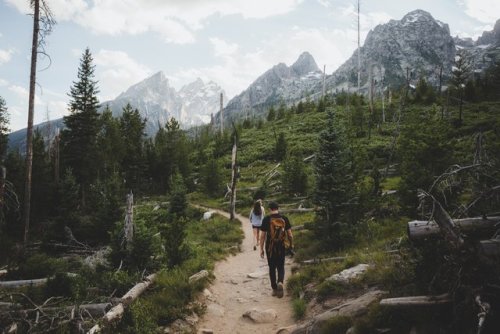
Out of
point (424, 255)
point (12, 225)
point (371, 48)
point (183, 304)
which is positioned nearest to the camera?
point (424, 255)

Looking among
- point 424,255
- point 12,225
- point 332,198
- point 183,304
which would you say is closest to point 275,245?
point 183,304

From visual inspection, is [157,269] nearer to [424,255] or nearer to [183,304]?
[183,304]

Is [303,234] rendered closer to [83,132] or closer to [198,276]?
[198,276]

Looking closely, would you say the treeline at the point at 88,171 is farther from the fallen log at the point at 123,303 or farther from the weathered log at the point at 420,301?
the weathered log at the point at 420,301

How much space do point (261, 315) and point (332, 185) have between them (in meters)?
6.27

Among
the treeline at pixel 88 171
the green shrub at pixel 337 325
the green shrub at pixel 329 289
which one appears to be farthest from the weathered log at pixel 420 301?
the treeline at pixel 88 171

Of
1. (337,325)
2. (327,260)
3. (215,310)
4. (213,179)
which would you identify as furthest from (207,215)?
(337,325)

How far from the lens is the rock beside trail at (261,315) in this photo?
7.69 metres

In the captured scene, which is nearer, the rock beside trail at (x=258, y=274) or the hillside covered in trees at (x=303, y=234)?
the hillside covered in trees at (x=303, y=234)

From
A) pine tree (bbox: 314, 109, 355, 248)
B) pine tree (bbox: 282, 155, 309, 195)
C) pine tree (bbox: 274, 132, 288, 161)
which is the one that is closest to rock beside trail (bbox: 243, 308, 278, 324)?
pine tree (bbox: 314, 109, 355, 248)

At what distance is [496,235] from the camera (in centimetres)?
487

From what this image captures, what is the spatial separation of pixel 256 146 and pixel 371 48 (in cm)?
16978

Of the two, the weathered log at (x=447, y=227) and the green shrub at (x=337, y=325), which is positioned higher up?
the weathered log at (x=447, y=227)

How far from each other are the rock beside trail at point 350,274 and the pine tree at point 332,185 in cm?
368
